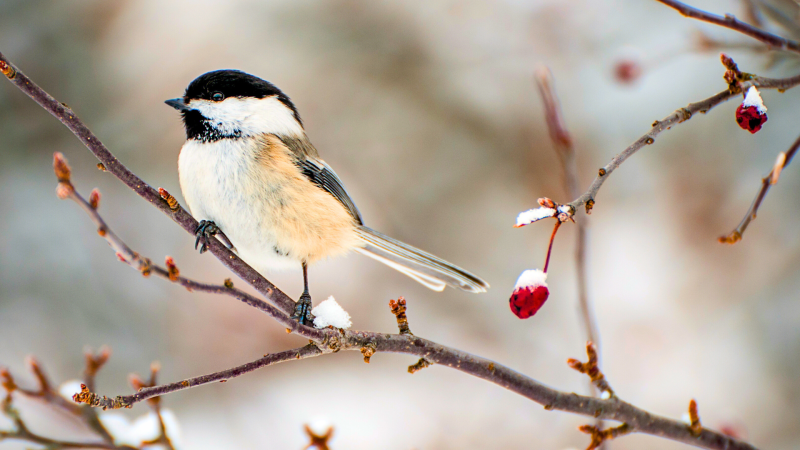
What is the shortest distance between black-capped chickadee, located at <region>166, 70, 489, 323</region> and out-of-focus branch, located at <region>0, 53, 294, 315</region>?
0.93 ft

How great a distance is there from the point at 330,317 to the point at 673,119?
0.73m

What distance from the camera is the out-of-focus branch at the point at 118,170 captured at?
0.90 m

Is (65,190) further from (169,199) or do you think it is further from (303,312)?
(303,312)

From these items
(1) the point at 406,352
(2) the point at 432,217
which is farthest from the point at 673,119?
(2) the point at 432,217

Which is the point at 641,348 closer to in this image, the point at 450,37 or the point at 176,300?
the point at 450,37

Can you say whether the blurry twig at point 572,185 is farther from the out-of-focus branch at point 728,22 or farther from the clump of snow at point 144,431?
the clump of snow at point 144,431

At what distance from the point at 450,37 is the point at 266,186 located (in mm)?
2110

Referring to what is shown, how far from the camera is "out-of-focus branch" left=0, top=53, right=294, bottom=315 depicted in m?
0.90

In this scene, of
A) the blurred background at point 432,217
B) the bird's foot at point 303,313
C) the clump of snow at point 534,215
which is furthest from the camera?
the blurred background at point 432,217

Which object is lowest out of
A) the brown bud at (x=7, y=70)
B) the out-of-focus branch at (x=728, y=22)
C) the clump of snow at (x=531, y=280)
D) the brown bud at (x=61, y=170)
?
the clump of snow at (x=531, y=280)

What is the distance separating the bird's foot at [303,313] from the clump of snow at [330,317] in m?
0.02

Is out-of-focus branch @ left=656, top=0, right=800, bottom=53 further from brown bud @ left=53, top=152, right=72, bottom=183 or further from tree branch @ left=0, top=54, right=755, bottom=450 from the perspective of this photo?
brown bud @ left=53, top=152, right=72, bottom=183

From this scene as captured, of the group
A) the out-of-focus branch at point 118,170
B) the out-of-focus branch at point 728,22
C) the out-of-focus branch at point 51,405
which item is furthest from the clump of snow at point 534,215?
the out-of-focus branch at point 51,405

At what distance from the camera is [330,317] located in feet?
3.46
